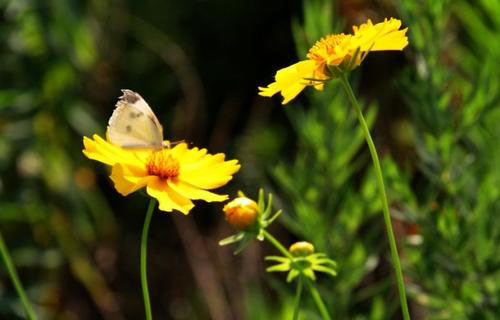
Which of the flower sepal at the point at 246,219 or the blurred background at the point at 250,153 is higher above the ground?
the blurred background at the point at 250,153

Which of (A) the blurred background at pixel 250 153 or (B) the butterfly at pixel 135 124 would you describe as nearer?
(B) the butterfly at pixel 135 124

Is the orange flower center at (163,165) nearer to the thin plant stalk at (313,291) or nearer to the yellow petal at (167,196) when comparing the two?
the yellow petal at (167,196)

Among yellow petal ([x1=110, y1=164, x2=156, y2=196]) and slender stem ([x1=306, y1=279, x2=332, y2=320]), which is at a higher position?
yellow petal ([x1=110, y1=164, x2=156, y2=196])

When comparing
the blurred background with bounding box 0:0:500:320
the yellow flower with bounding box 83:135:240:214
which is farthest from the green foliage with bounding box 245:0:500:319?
the yellow flower with bounding box 83:135:240:214

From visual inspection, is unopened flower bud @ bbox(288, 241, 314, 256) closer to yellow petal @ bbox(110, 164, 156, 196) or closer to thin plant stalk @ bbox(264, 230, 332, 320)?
thin plant stalk @ bbox(264, 230, 332, 320)

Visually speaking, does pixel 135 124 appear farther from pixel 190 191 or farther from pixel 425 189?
pixel 425 189

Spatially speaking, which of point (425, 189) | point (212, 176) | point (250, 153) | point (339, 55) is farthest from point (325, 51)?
point (250, 153)

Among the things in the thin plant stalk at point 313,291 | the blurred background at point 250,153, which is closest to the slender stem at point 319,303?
the thin plant stalk at point 313,291
